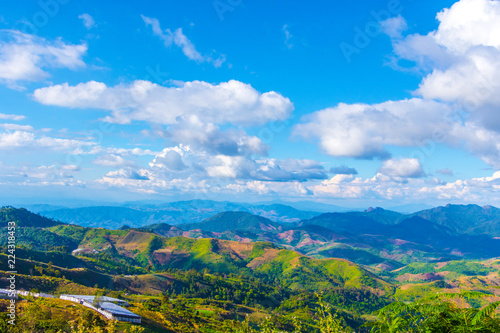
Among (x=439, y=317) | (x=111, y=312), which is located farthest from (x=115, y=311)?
(x=439, y=317)

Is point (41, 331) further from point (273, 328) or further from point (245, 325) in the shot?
point (273, 328)

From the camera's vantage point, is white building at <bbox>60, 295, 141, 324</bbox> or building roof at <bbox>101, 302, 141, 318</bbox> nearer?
white building at <bbox>60, 295, 141, 324</bbox>

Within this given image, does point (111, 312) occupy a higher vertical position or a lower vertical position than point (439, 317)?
lower

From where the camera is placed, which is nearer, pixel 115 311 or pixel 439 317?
pixel 439 317

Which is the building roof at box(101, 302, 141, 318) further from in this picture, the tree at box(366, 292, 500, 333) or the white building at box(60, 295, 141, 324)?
the tree at box(366, 292, 500, 333)

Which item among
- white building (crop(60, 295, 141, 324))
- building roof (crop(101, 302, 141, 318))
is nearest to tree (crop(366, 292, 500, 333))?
white building (crop(60, 295, 141, 324))

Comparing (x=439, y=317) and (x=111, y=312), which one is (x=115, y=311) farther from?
(x=439, y=317)

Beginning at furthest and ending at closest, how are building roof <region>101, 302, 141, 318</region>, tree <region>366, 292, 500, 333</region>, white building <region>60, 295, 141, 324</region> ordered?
1. building roof <region>101, 302, 141, 318</region>
2. white building <region>60, 295, 141, 324</region>
3. tree <region>366, 292, 500, 333</region>

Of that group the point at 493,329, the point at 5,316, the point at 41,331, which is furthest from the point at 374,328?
the point at 5,316

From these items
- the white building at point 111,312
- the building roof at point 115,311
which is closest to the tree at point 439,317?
the white building at point 111,312

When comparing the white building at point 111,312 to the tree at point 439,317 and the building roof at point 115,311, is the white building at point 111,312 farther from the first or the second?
the tree at point 439,317

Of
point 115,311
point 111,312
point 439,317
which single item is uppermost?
point 439,317

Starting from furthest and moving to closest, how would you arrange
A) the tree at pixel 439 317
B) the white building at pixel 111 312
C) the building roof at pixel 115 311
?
the building roof at pixel 115 311, the white building at pixel 111 312, the tree at pixel 439 317
